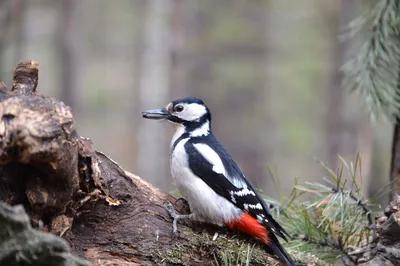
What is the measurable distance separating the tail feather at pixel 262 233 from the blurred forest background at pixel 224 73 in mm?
3661

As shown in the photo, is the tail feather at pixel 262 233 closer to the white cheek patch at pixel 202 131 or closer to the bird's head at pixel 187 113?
the white cheek patch at pixel 202 131

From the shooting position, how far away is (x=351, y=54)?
3.91m

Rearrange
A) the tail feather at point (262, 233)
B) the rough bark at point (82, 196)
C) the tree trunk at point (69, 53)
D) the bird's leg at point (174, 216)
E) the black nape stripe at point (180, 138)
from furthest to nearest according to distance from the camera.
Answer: the tree trunk at point (69, 53) < the black nape stripe at point (180, 138) < the tail feather at point (262, 233) < the bird's leg at point (174, 216) < the rough bark at point (82, 196)

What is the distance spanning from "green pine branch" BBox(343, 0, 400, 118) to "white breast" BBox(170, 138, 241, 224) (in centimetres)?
106

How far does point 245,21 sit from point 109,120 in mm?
9268

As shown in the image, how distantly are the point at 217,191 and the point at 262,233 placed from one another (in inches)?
16.3

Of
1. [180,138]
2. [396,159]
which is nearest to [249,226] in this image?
[180,138]

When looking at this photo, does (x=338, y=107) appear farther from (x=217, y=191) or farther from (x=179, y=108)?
(x=217, y=191)

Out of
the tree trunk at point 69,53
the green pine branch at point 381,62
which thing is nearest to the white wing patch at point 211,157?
the green pine branch at point 381,62

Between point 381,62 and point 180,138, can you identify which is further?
point 180,138

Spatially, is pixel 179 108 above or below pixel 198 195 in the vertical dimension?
above

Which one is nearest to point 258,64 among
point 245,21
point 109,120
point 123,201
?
point 245,21

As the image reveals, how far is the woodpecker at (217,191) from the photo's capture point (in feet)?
10.8

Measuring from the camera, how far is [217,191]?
3.53m
